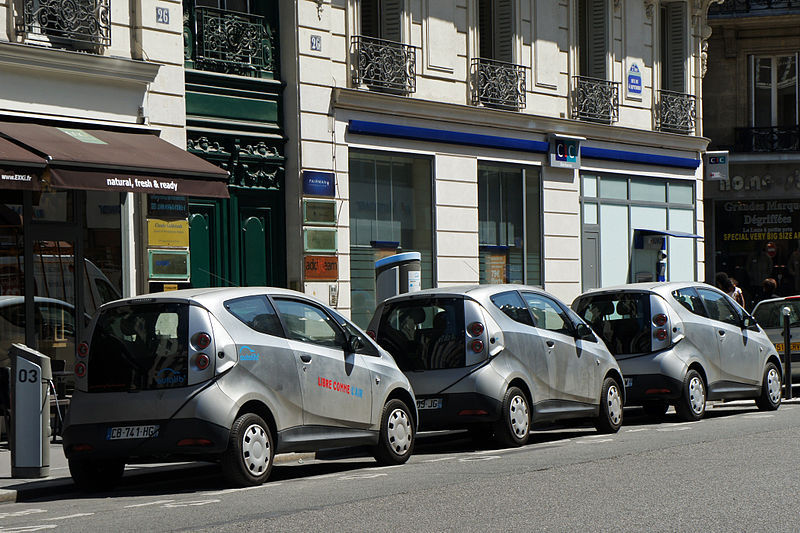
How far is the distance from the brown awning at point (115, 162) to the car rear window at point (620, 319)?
15.3ft

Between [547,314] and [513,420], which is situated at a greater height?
[547,314]

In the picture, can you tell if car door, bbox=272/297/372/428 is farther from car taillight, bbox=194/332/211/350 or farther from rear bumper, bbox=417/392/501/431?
rear bumper, bbox=417/392/501/431

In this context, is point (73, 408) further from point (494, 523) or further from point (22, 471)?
point (494, 523)

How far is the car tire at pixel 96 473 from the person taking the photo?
10469 millimetres

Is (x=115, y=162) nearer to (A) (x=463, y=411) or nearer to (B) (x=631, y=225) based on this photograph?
(A) (x=463, y=411)

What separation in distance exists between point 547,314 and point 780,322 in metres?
7.85

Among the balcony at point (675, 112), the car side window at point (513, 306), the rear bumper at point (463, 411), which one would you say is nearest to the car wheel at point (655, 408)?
the car side window at point (513, 306)

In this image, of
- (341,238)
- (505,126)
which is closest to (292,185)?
(341,238)

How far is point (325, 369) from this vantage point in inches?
434

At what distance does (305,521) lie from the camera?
8094 mm

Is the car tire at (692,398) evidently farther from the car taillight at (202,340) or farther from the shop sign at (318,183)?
the car taillight at (202,340)

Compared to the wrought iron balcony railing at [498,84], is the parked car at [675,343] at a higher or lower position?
lower

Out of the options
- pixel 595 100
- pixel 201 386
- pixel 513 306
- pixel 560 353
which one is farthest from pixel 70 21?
pixel 595 100

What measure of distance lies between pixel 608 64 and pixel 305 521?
18.8 meters
